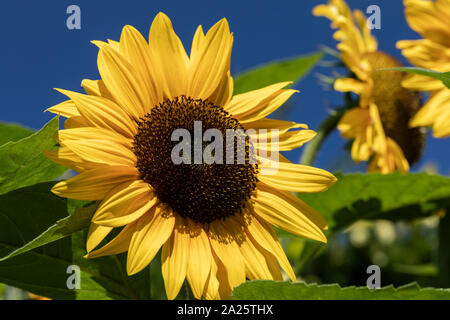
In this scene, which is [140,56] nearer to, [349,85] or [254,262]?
[254,262]

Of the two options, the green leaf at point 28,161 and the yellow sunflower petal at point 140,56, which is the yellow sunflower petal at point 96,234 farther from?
the yellow sunflower petal at point 140,56

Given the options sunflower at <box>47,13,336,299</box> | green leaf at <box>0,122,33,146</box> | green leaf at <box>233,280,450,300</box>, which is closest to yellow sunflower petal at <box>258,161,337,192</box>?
sunflower at <box>47,13,336,299</box>

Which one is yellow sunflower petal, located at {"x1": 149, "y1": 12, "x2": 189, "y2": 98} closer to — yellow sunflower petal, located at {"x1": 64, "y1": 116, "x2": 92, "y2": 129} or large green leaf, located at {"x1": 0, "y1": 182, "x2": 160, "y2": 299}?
yellow sunflower petal, located at {"x1": 64, "y1": 116, "x2": 92, "y2": 129}

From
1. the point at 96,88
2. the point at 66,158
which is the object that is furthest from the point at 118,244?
the point at 96,88

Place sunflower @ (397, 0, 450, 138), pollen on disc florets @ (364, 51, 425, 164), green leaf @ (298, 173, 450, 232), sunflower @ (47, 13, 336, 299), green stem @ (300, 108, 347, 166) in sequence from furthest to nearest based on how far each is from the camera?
pollen on disc florets @ (364, 51, 425, 164)
green stem @ (300, 108, 347, 166)
sunflower @ (397, 0, 450, 138)
green leaf @ (298, 173, 450, 232)
sunflower @ (47, 13, 336, 299)

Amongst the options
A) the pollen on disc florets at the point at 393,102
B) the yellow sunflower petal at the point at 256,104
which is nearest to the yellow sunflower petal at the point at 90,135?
the yellow sunflower petal at the point at 256,104
